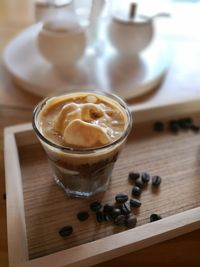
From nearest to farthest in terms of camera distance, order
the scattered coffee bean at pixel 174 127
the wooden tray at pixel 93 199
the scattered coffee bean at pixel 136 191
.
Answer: the wooden tray at pixel 93 199 → the scattered coffee bean at pixel 136 191 → the scattered coffee bean at pixel 174 127

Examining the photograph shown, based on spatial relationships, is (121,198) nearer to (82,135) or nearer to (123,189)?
(123,189)

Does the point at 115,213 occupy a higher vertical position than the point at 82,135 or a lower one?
lower

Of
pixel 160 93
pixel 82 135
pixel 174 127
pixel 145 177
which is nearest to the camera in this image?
pixel 82 135

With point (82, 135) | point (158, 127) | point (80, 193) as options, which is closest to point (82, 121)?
point (82, 135)

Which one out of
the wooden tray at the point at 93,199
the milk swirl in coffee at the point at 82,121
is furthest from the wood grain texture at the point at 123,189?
the milk swirl in coffee at the point at 82,121

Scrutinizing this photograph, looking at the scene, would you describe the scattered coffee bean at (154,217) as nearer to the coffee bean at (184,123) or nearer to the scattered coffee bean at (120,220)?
the scattered coffee bean at (120,220)

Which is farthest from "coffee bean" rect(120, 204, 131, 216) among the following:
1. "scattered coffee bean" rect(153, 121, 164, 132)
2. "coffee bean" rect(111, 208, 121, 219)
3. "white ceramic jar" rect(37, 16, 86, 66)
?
"white ceramic jar" rect(37, 16, 86, 66)
